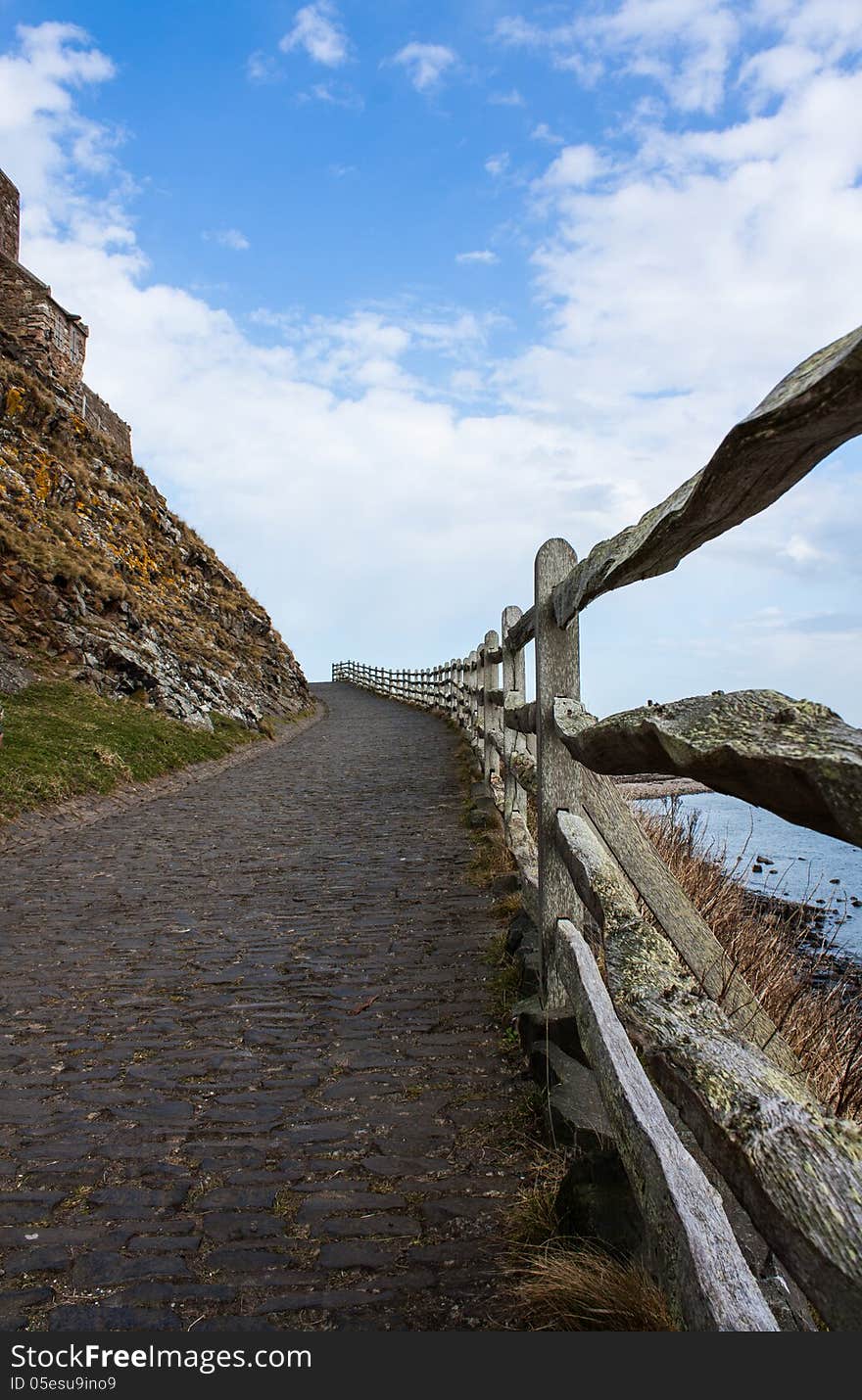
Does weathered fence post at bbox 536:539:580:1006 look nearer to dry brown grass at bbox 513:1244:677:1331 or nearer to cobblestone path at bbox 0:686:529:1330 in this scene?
cobblestone path at bbox 0:686:529:1330

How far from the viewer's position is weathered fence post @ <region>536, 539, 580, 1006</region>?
4.06 meters

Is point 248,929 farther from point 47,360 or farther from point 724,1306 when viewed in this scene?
point 47,360

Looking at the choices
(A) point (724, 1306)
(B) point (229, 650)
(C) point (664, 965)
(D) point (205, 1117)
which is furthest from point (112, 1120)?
(B) point (229, 650)

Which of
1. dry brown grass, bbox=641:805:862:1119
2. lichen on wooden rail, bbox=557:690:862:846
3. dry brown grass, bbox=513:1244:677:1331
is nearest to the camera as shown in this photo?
lichen on wooden rail, bbox=557:690:862:846

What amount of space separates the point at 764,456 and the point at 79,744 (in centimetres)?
1271

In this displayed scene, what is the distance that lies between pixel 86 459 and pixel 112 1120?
26.1m

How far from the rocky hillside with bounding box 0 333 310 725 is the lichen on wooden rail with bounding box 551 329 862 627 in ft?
48.6

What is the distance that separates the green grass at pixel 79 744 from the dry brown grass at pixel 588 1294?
868cm

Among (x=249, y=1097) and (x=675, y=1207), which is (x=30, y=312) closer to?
(x=249, y=1097)

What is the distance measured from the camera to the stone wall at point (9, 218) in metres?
32.7

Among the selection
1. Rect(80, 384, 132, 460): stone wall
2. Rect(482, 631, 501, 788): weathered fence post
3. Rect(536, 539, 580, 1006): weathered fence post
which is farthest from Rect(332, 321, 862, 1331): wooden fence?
Rect(80, 384, 132, 460): stone wall

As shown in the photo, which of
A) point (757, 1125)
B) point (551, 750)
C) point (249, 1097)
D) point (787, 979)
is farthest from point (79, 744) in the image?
point (757, 1125)

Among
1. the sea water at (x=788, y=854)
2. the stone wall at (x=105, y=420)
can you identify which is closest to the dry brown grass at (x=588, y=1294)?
the sea water at (x=788, y=854)

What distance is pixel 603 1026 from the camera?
264 cm
